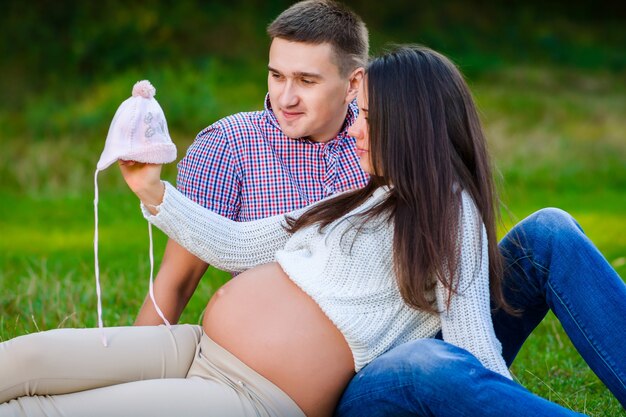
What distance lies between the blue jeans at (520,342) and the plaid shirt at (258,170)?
2.24 ft

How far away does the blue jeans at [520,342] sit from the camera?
2467mm

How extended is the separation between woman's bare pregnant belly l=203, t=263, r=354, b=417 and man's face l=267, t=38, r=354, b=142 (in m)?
0.77

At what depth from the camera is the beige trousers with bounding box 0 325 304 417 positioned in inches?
99.6

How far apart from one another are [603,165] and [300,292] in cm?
785

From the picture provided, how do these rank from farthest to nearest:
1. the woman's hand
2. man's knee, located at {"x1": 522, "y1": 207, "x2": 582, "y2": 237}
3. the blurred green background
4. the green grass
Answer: the blurred green background < the green grass < man's knee, located at {"x1": 522, "y1": 207, "x2": 582, "y2": 237} < the woman's hand

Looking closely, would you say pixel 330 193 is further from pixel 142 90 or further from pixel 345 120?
pixel 142 90

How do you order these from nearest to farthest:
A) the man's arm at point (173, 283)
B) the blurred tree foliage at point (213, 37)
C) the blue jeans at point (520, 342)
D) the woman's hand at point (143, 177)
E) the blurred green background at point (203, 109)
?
the blue jeans at point (520, 342) → the woman's hand at point (143, 177) → the man's arm at point (173, 283) → the blurred green background at point (203, 109) → the blurred tree foliage at point (213, 37)

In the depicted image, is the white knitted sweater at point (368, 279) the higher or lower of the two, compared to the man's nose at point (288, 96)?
lower

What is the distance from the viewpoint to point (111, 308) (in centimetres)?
457

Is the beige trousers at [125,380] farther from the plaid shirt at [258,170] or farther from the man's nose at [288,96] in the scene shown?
the man's nose at [288,96]

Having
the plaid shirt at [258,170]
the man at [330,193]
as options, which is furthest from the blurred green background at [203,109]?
the plaid shirt at [258,170]

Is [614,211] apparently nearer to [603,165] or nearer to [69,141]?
[603,165]

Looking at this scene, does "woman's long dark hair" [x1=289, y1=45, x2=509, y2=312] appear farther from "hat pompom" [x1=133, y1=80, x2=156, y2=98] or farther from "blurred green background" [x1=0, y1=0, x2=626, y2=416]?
"hat pompom" [x1=133, y1=80, x2=156, y2=98]

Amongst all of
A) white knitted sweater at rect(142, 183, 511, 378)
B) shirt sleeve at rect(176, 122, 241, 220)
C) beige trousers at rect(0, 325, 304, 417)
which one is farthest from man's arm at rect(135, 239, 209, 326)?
beige trousers at rect(0, 325, 304, 417)
